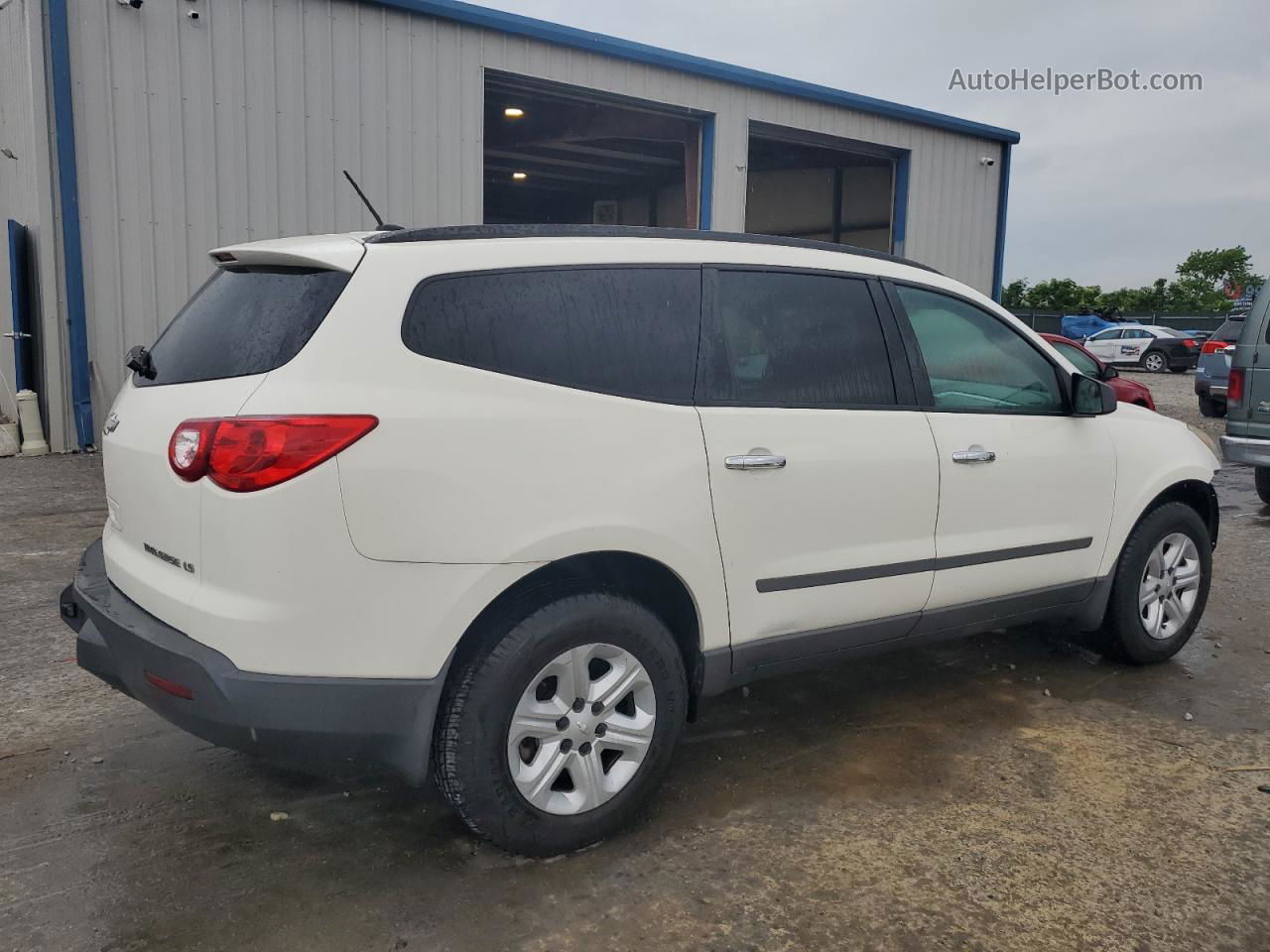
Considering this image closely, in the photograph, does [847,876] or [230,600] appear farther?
[847,876]

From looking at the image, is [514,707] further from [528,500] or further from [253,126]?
[253,126]

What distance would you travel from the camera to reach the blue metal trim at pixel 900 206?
49.9 feet

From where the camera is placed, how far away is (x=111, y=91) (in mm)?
9500

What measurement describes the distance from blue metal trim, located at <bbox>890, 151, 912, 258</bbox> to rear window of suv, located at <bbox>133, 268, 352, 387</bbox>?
13.5 metres

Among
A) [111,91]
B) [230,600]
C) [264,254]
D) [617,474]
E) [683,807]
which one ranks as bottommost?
[683,807]

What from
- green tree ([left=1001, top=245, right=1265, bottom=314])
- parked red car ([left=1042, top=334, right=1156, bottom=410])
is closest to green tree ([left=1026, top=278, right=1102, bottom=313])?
green tree ([left=1001, top=245, right=1265, bottom=314])

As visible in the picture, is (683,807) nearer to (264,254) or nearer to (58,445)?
(264,254)

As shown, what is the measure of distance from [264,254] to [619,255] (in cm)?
101

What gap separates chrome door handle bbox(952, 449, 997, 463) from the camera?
3.64 meters

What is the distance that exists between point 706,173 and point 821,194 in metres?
6.20

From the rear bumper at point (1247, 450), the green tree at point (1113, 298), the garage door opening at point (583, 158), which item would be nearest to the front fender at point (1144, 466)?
the rear bumper at point (1247, 450)

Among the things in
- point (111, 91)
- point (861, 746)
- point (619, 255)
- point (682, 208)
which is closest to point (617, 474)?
point (619, 255)

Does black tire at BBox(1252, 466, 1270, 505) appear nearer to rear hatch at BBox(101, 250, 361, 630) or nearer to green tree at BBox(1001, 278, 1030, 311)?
rear hatch at BBox(101, 250, 361, 630)

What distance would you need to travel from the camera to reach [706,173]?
13.0 m
